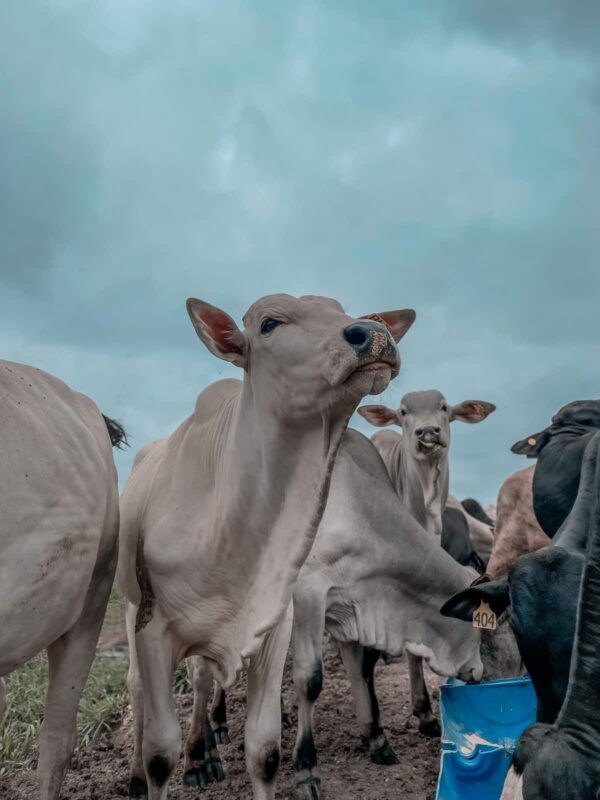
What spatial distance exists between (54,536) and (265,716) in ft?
4.82

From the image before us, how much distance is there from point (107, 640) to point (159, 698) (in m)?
8.97

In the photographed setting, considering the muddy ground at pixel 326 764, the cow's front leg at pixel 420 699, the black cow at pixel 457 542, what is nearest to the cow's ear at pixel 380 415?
the black cow at pixel 457 542

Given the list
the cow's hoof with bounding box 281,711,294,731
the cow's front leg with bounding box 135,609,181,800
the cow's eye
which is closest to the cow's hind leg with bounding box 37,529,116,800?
the cow's front leg with bounding box 135,609,181,800

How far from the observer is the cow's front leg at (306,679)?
5340 millimetres

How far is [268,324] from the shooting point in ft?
12.3

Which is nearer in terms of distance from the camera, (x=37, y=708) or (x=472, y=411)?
(x=37, y=708)

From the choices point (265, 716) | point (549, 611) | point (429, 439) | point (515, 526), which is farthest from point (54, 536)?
point (515, 526)

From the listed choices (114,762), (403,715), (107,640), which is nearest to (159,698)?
(114,762)

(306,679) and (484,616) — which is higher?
(484,616)

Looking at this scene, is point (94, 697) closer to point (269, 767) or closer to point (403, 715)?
point (403, 715)

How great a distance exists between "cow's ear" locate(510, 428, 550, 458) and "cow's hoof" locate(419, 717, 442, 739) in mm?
2066

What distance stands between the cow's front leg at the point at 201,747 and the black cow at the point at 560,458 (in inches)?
92.2

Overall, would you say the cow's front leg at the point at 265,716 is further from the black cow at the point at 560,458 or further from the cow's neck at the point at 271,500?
the black cow at the point at 560,458

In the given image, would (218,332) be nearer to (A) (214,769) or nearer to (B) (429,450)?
(A) (214,769)
